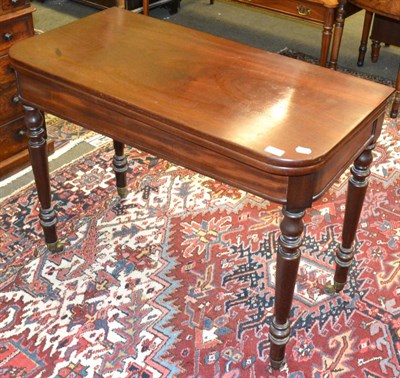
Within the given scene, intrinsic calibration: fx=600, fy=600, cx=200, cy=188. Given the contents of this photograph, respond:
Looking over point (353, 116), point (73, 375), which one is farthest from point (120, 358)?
point (353, 116)

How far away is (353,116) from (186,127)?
496 mm

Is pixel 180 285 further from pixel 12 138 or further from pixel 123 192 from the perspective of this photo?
pixel 12 138

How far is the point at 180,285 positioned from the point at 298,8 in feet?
6.80

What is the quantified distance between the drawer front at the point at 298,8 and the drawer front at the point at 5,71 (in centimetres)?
173

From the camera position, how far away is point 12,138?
302 cm

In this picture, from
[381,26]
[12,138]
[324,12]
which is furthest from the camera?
[381,26]

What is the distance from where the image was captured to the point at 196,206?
2.83m

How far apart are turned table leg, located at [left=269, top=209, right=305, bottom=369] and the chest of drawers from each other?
5.65 ft

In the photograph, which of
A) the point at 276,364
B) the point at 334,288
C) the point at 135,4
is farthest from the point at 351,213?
the point at 135,4

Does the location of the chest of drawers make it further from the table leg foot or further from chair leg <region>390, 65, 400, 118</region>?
chair leg <region>390, 65, 400, 118</region>

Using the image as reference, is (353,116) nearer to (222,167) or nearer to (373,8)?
(222,167)

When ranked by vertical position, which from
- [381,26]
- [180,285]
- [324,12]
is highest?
[324,12]

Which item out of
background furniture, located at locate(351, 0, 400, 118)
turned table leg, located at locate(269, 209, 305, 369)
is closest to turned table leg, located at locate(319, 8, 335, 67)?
background furniture, located at locate(351, 0, 400, 118)

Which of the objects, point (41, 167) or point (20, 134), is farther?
point (20, 134)
